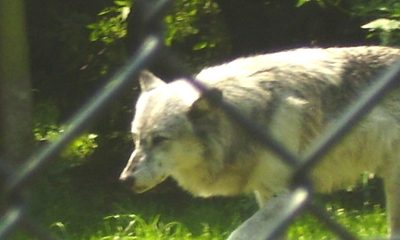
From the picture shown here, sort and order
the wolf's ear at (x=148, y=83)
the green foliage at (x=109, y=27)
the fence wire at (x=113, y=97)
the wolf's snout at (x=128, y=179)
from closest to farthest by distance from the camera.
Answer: the fence wire at (x=113, y=97) < the wolf's snout at (x=128, y=179) < the wolf's ear at (x=148, y=83) < the green foliage at (x=109, y=27)

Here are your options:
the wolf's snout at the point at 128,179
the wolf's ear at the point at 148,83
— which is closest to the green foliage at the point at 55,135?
the wolf's ear at the point at 148,83

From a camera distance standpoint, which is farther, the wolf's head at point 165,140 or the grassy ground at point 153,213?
the grassy ground at point 153,213

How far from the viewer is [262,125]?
507 cm

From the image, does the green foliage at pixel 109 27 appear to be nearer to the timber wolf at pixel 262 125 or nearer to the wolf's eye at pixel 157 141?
the timber wolf at pixel 262 125

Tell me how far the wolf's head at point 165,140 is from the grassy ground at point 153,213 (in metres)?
0.76

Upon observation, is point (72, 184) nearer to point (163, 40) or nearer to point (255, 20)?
point (255, 20)

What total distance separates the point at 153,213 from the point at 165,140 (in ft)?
5.62

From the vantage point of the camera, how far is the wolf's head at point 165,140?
5062mm

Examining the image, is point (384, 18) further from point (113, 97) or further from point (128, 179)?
point (113, 97)

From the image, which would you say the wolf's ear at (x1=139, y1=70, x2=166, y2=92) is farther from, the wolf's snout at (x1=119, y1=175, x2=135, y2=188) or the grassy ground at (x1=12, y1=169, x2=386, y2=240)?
the grassy ground at (x1=12, y1=169, x2=386, y2=240)

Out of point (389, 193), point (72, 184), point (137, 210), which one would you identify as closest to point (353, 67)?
point (389, 193)

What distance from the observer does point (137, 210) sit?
22.5 ft

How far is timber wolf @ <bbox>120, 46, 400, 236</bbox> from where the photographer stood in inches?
201

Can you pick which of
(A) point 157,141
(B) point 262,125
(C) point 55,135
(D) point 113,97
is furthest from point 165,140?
(D) point 113,97
